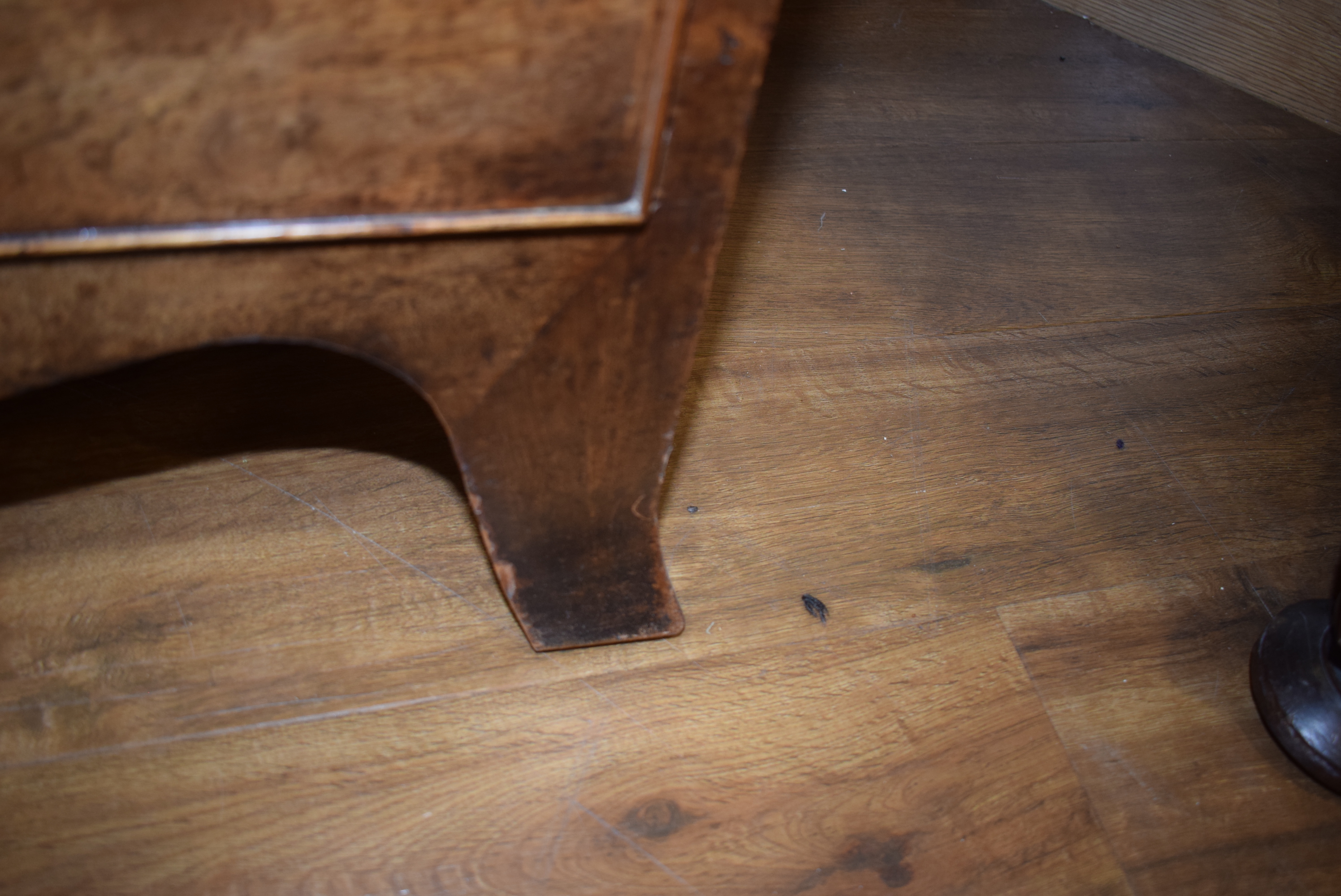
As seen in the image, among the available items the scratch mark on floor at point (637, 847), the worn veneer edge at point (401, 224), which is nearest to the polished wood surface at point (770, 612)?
the scratch mark on floor at point (637, 847)

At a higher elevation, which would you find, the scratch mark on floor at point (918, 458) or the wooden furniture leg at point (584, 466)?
the wooden furniture leg at point (584, 466)

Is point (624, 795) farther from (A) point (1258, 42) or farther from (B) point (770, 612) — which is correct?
(A) point (1258, 42)

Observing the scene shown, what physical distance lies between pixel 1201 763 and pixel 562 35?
70 centimetres

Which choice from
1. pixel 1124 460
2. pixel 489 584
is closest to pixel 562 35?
pixel 489 584

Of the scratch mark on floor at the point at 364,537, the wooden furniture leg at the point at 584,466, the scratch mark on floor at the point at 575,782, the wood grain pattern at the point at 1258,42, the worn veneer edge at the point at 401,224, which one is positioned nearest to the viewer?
the worn veneer edge at the point at 401,224

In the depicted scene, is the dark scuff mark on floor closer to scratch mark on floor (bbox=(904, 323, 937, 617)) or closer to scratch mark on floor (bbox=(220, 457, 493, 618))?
scratch mark on floor (bbox=(904, 323, 937, 617))

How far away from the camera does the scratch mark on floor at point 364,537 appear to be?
802mm

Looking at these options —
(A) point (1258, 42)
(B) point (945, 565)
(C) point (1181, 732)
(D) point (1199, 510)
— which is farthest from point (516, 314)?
(A) point (1258, 42)

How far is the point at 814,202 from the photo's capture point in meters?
1.19

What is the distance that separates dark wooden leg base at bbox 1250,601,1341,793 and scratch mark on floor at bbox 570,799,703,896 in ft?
1.53

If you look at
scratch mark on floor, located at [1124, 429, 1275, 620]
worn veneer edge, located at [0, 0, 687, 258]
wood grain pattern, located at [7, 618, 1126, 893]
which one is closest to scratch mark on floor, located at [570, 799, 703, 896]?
wood grain pattern, located at [7, 618, 1126, 893]

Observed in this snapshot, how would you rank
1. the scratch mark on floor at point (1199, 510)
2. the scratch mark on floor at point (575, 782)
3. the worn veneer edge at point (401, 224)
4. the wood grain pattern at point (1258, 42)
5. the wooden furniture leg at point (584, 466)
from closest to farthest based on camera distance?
1. the worn veneer edge at point (401, 224)
2. the wooden furniture leg at point (584, 466)
3. the scratch mark on floor at point (575, 782)
4. the scratch mark on floor at point (1199, 510)
5. the wood grain pattern at point (1258, 42)

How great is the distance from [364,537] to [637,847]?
1.07 feet

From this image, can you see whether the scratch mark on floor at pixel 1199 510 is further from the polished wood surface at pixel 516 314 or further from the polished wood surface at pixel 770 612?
the polished wood surface at pixel 516 314
